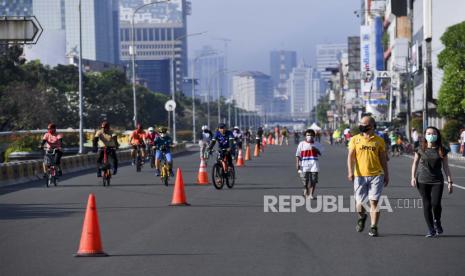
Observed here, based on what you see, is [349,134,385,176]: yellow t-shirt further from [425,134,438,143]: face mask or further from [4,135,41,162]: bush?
[4,135,41,162]: bush

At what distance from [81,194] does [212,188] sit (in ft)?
10.4

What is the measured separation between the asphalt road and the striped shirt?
123cm

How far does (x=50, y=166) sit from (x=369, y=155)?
15.8 m

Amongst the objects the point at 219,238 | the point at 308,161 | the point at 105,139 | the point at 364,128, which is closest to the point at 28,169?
the point at 105,139

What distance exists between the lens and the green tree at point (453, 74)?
63.1 metres

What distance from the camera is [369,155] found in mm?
15414

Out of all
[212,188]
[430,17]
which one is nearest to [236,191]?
[212,188]

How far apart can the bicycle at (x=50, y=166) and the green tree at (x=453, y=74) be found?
116 feet

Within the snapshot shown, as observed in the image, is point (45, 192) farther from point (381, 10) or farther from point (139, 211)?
point (381, 10)

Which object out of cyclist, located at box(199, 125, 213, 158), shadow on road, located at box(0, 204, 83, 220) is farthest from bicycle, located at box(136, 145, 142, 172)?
shadow on road, located at box(0, 204, 83, 220)

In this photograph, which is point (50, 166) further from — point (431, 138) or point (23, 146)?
point (23, 146)

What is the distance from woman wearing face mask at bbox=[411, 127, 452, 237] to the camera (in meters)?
15.3

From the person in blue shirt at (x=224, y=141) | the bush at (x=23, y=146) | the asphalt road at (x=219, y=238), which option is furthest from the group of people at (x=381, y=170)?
the bush at (x=23, y=146)

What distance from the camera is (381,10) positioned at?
142 m
